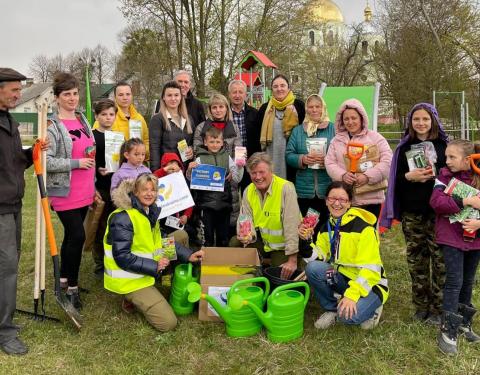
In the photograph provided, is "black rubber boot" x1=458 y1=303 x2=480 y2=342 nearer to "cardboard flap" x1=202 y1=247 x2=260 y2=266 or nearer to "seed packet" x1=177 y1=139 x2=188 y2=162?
"cardboard flap" x1=202 y1=247 x2=260 y2=266

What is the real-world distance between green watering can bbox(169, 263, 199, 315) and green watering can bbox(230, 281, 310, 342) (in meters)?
0.72

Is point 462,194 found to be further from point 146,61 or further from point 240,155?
point 146,61

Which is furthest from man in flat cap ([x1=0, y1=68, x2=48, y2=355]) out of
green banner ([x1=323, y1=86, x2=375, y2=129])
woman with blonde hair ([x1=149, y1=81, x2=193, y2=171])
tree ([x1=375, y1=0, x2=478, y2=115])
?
tree ([x1=375, y1=0, x2=478, y2=115])

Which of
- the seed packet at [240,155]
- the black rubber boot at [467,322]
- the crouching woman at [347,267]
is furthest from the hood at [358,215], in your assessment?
the seed packet at [240,155]

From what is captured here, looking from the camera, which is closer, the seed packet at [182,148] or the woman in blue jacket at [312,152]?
the woman in blue jacket at [312,152]

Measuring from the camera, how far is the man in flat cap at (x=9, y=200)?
3232 mm

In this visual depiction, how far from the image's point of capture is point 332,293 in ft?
11.9

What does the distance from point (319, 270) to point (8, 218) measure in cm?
247

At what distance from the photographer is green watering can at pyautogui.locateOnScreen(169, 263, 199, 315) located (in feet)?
12.7

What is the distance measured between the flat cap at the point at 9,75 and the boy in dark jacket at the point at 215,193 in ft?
5.82

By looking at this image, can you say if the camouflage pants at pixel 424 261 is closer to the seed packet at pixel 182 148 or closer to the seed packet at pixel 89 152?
the seed packet at pixel 182 148

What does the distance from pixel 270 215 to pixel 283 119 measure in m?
1.28

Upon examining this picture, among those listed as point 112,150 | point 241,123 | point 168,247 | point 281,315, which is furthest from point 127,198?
point 241,123

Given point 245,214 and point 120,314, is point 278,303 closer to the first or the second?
point 245,214
